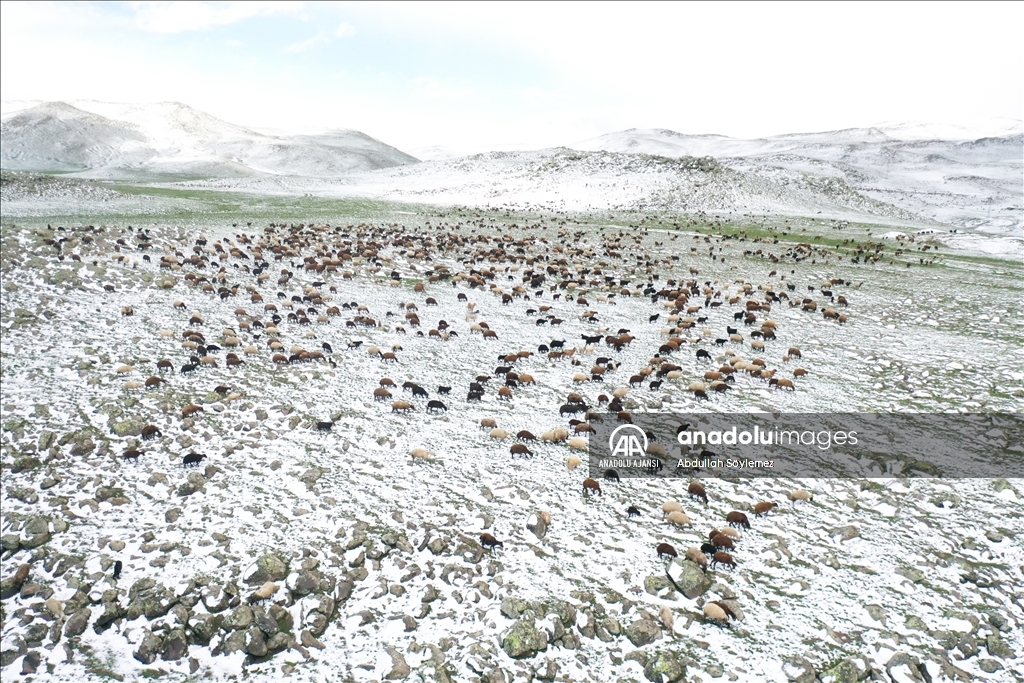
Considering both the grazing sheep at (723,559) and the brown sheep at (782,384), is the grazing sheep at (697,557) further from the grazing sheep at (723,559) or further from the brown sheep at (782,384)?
the brown sheep at (782,384)

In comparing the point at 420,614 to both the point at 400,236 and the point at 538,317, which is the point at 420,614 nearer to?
the point at 538,317

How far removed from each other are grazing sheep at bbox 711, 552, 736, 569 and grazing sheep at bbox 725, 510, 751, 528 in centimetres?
77

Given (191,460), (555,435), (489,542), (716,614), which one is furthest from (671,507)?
(191,460)

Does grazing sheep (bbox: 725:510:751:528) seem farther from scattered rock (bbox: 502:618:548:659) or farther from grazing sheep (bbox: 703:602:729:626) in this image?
scattered rock (bbox: 502:618:548:659)

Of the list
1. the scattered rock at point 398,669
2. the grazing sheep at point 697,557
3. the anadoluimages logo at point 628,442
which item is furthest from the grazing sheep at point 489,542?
the anadoluimages logo at point 628,442

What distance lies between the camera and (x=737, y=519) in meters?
7.93

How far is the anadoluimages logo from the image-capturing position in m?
9.73

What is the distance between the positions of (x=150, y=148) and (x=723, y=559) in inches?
7154

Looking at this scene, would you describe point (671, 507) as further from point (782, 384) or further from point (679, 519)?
point (782, 384)

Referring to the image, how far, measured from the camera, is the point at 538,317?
17422 mm

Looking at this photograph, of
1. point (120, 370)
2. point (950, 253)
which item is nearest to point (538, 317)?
point (120, 370)

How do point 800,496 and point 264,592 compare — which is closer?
point 264,592

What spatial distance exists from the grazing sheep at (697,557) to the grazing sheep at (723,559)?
0.12 metres

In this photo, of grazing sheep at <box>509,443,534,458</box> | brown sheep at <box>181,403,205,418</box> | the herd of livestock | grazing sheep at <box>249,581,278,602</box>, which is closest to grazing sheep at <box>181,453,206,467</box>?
the herd of livestock
